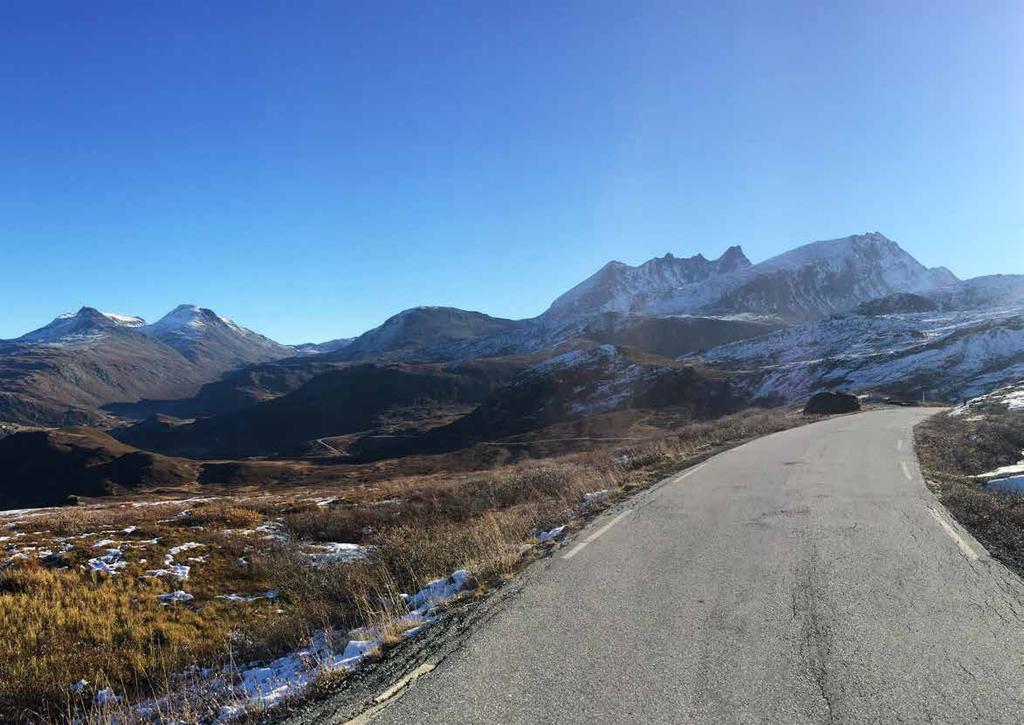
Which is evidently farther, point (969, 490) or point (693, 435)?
point (693, 435)

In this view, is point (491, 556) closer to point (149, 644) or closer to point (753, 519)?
point (753, 519)

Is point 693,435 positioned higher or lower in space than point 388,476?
higher

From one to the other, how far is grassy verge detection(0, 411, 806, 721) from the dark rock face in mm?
30917

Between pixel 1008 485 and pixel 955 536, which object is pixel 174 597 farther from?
pixel 1008 485

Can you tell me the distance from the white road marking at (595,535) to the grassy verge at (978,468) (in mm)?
5223

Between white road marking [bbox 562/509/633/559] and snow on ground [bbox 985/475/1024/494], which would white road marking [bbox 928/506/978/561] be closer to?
snow on ground [bbox 985/475/1024/494]

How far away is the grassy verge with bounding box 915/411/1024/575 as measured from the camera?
8391 millimetres

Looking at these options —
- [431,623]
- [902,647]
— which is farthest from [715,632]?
[431,623]

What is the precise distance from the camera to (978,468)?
1515 cm

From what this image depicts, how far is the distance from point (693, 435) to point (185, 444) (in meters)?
203

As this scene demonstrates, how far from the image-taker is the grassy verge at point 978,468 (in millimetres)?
8391

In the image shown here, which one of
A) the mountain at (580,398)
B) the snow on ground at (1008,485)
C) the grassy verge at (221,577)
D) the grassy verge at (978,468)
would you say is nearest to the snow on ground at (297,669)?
the grassy verge at (221,577)

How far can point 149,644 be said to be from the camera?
30.1 feet

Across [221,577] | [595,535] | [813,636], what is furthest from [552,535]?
[221,577]
